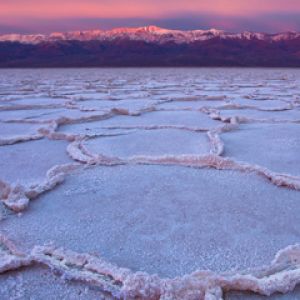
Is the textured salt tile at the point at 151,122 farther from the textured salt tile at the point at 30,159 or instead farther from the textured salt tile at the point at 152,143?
the textured salt tile at the point at 30,159

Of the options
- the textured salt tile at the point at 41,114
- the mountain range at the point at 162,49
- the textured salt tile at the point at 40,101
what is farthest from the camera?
the mountain range at the point at 162,49

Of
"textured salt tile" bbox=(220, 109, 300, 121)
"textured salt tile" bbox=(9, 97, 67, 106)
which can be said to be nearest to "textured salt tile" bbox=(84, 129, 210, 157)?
"textured salt tile" bbox=(220, 109, 300, 121)

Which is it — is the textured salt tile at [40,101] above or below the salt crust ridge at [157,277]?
below

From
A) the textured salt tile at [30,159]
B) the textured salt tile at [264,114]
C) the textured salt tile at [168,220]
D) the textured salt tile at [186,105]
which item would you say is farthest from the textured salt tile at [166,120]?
the textured salt tile at [168,220]

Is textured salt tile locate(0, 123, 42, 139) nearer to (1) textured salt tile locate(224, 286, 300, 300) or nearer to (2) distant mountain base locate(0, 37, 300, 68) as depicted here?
(1) textured salt tile locate(224, 286, 300, 300)

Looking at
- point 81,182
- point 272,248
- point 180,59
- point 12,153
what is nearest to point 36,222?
point 81,182

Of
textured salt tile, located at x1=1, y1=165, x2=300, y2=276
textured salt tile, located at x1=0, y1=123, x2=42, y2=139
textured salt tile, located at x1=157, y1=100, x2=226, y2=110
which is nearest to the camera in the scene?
textured salt tile, located at x1=1, y1=165, x2=300, y2=276
